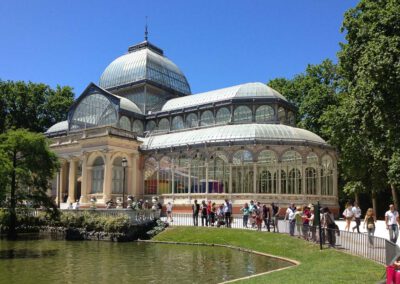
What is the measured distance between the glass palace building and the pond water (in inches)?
418

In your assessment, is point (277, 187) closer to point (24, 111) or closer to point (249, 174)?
point (249, 174)

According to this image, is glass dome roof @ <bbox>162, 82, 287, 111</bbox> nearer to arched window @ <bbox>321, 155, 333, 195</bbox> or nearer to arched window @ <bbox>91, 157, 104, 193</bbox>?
arched window @ <bbox>321, 155, 333, 195</bbox>

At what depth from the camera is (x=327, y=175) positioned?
40500mm

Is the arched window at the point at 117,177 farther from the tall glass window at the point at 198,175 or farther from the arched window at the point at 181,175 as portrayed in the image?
the tall glass window at the point at 198,175

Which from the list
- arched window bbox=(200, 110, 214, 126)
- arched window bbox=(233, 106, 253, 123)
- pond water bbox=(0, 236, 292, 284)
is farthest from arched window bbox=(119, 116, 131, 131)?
pond water bbox=(0, 236, 292, 284)

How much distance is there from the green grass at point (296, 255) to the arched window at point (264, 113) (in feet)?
58.7

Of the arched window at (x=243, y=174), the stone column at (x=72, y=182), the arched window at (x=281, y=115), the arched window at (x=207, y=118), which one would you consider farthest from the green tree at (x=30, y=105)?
the arched window at (x=243, y=174)

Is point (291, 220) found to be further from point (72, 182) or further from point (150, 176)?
point (72, 182)

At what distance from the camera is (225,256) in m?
22.4

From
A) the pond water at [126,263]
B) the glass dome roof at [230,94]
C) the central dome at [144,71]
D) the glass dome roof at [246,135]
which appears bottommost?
the pond water at [126,263]

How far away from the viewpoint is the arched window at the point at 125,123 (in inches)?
1906

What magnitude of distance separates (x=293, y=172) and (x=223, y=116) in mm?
9904

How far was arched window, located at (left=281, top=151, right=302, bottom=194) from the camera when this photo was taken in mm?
38812

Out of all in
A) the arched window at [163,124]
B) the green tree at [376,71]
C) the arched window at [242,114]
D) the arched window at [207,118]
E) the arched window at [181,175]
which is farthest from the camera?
the arched window at [163,124]
